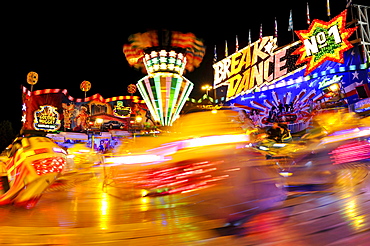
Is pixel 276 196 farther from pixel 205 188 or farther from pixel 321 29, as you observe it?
pixel 321 29

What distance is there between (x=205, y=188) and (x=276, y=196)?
1198mm

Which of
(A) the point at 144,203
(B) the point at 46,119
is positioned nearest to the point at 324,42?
(A) the point at 144,203

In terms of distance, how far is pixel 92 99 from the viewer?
3597 cm

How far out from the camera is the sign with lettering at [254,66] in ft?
78.5

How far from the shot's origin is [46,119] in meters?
31.9

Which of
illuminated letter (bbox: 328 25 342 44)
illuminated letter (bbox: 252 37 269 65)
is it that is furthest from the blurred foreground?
illuminated letter (bbox: 252 37 269 65)

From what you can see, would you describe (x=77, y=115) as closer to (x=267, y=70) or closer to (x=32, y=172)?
(x=267, y=70)

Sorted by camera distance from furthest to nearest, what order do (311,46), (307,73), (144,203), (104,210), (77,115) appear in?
(77,115), (307,73), (311,46), (144,203), (104,210)

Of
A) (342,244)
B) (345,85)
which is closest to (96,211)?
(342,244)

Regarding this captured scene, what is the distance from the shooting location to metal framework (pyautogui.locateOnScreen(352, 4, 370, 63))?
719 inches

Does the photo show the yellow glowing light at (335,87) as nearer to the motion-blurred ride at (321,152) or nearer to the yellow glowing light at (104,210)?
the motion-blurred ride at (321,152)

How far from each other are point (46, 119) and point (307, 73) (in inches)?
1084

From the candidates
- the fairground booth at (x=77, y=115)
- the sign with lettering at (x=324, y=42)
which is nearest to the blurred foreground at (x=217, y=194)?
the sign with lettering at (x=324, y=42)

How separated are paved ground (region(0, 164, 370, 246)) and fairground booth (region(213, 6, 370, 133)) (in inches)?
393
